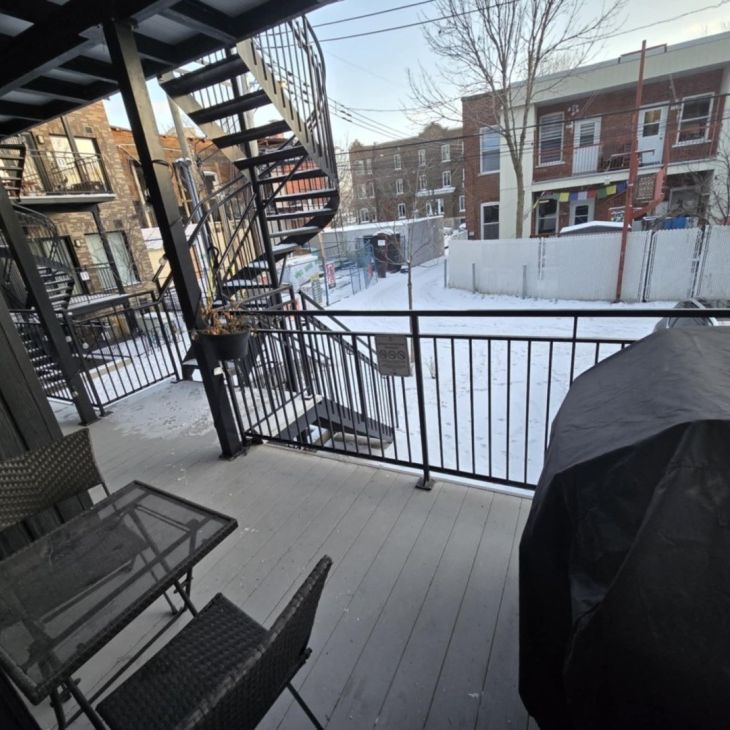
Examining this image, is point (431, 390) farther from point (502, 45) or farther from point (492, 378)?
point (502, 45)

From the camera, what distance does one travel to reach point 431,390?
609 cm

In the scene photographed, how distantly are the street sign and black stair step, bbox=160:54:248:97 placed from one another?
249cm

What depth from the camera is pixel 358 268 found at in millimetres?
15008

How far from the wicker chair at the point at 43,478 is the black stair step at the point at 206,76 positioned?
2934 mm

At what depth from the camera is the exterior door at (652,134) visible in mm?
11023

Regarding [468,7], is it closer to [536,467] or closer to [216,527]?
[536,467]

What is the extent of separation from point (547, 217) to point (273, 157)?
12.1 m

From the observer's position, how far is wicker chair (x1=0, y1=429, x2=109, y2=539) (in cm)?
138

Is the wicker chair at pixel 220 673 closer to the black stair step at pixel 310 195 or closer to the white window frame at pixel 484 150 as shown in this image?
the black stair step at pixel 310 195

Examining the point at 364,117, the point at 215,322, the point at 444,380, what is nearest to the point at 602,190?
the point at 364,117

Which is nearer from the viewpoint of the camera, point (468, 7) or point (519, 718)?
point (519, 718)

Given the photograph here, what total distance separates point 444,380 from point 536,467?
2536 millimetres

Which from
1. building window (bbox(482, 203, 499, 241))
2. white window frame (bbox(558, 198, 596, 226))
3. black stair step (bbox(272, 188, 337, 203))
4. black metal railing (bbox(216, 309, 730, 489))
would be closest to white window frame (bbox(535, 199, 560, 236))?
white window frame (bbox(558, 198, 596, 226))

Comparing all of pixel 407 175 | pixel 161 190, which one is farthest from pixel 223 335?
pixel 407 175
